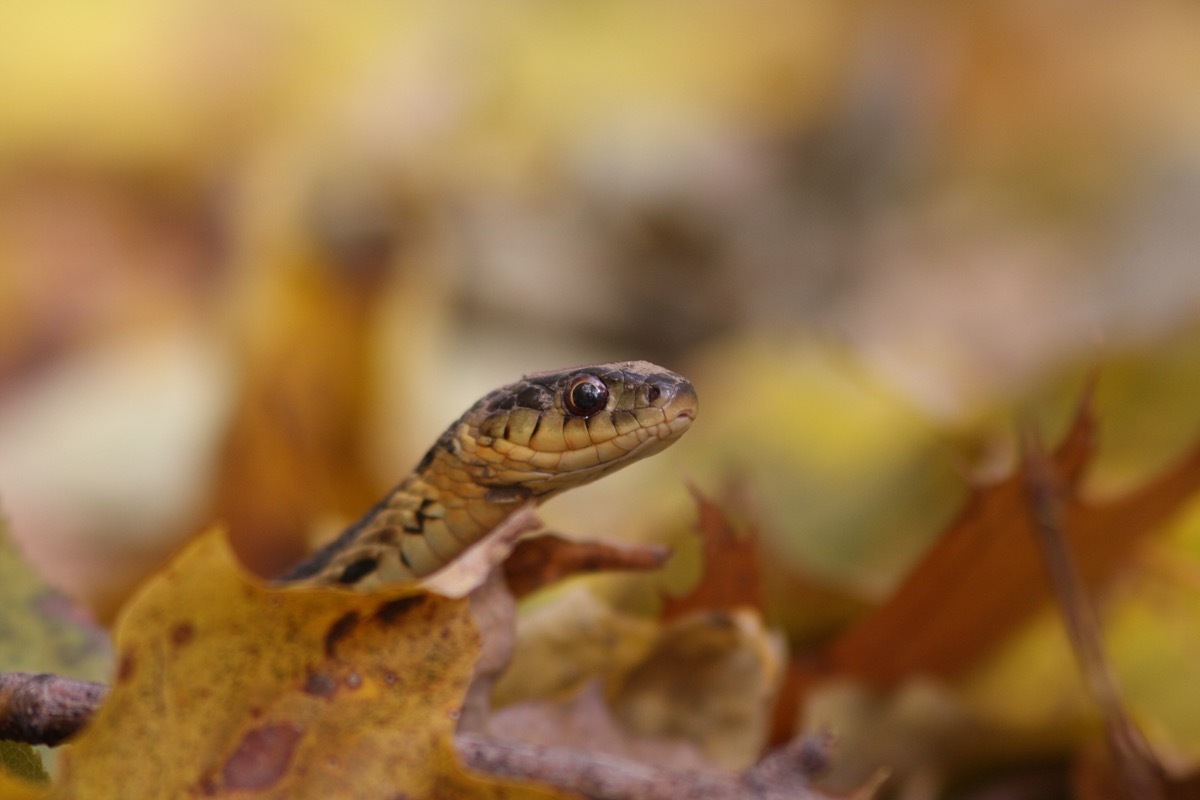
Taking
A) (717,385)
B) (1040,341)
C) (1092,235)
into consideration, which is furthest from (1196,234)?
(717,385)

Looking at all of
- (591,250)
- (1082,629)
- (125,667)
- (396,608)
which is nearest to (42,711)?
(125,667)

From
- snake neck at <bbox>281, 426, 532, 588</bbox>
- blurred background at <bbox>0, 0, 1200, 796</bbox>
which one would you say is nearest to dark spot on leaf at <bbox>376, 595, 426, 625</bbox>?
snake neck at <bbox>281, 426, 532, 588</bbox>

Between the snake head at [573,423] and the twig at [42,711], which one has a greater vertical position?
the snake head at [573,423]

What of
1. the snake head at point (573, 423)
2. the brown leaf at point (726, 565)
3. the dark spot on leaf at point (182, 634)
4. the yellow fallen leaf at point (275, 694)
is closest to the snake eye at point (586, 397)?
the snake head at point (573, 423)

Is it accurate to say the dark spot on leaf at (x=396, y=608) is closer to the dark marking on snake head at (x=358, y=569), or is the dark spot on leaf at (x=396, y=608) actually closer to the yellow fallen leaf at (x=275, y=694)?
the yellow fallen leaf at (x=275, y=694)

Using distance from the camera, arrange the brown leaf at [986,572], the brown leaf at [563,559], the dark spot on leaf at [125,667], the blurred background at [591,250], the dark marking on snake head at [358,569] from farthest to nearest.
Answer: the blurred background at [591,250], the brown leaf at [986,572], the dark marking on snake head at [358,569], the brown leaf at [563,559], the dark spot on leaf at [125,667]

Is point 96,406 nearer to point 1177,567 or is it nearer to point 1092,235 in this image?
point 1177,567

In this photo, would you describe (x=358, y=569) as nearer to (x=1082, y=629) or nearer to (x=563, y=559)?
(x=563, y=559)
